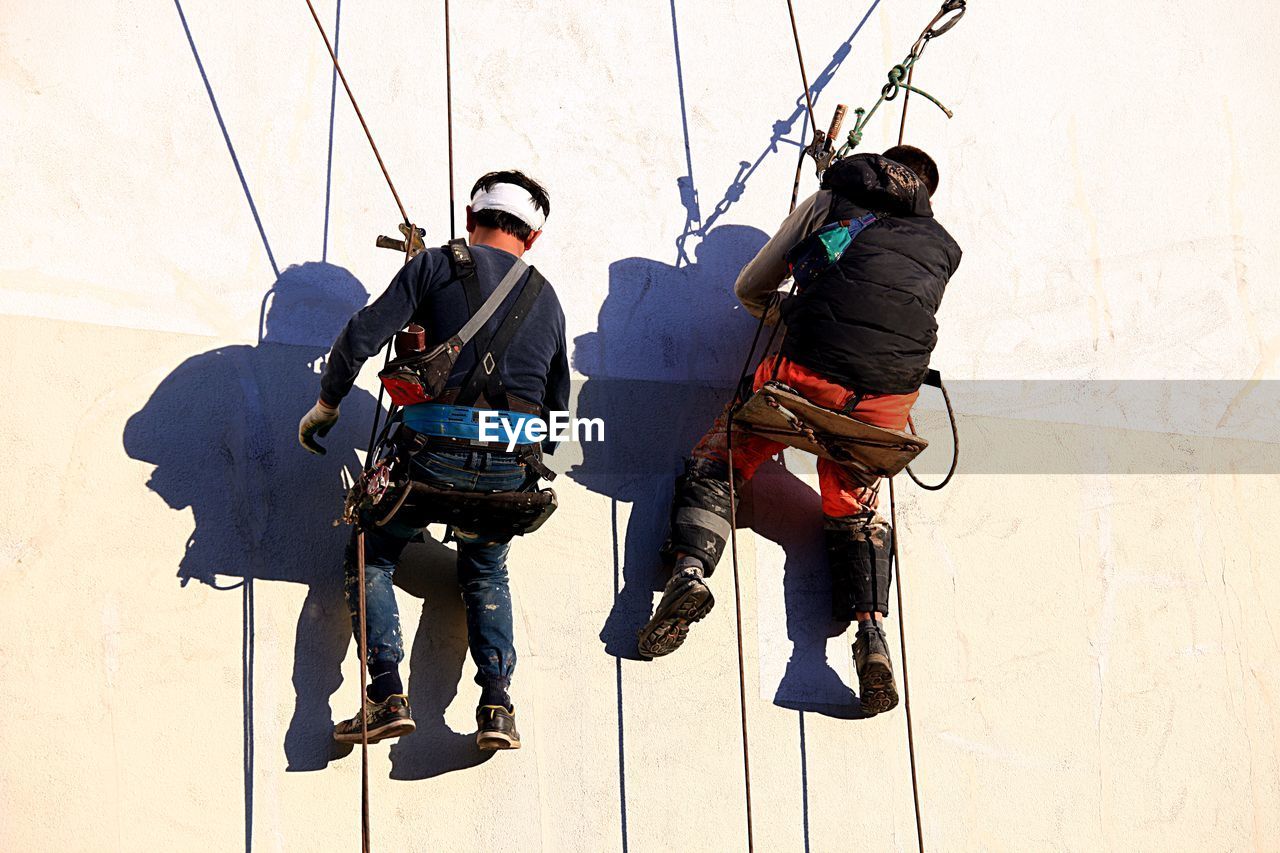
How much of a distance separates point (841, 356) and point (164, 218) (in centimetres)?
189

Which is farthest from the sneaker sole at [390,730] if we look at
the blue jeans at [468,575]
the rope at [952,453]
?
the rope at [952,453]

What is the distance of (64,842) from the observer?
3836 millimetres

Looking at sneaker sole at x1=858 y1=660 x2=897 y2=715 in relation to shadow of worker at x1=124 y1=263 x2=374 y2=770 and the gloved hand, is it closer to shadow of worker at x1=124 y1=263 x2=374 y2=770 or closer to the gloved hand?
shadow of worker at x1=124 y1=263 x2=374 y2=770

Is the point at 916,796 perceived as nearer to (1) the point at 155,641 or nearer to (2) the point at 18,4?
(1) the point at 155,641

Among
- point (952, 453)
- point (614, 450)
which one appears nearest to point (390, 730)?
point (614, 450)

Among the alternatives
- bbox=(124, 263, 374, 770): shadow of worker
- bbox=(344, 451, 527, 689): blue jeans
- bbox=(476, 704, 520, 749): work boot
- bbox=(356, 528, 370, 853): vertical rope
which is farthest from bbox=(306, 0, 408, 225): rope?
bbox=(476, 704, 520, 749): work boot

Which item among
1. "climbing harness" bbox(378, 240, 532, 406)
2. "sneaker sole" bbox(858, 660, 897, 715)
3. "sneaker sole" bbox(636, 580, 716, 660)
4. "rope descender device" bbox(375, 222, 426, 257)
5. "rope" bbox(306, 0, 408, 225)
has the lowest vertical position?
"sneaker sole" bbox(858, 660, 897, 715)

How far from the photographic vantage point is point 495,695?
13.3 ft

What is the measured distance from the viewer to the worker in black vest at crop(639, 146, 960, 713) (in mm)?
4145

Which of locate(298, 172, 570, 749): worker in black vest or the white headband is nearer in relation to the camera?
locate(298, 172, 570, 749): worker in black vest

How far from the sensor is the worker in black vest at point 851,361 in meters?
4.14

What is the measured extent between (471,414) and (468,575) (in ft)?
1.60

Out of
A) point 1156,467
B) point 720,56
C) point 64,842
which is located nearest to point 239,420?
point 64,842

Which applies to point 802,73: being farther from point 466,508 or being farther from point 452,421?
point 466,508
